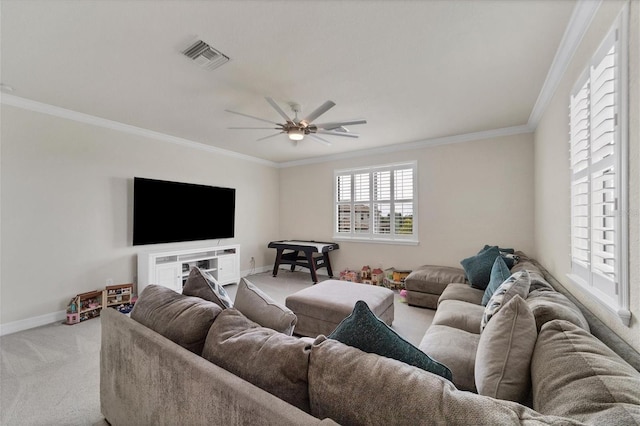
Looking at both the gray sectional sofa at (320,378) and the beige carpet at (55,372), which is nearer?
the gray sectional sofa at (320,378)

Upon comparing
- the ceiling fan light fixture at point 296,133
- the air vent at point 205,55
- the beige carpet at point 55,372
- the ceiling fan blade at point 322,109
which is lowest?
the beige carpet at point 55,372

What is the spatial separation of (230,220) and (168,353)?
165 inches

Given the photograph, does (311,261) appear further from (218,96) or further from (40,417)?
(40,417)

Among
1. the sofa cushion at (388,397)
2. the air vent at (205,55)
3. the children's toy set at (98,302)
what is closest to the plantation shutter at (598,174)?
the sofa cushion at (388,397)

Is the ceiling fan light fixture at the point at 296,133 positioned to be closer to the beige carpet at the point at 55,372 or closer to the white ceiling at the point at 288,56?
the white ceiling at the point at 288,56

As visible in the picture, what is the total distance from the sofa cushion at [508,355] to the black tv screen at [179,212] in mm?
4232

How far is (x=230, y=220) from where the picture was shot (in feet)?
16.7

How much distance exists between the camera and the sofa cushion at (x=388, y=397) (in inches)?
23.7

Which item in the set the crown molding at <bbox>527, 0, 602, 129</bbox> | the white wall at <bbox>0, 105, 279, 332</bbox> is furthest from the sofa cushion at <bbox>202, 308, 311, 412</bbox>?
the white wall at <bbox>0, 105, 279, 332</bbox>

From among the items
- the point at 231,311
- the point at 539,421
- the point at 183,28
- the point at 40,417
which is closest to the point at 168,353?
the point at 231,311

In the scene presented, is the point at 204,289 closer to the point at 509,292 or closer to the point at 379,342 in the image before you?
the point at 379,342

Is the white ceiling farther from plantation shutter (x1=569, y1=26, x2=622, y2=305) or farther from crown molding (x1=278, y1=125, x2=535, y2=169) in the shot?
plantation shutter (x1=569, y1=26, x2=622, y2=305)

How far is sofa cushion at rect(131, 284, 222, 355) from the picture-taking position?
46.2 inches

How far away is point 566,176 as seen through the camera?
214cm
